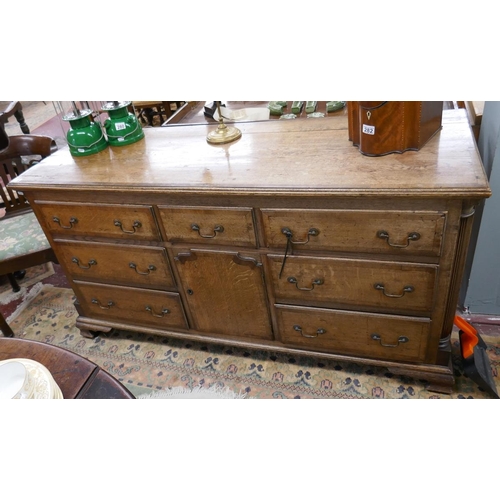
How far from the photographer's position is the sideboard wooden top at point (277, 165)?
1277mm

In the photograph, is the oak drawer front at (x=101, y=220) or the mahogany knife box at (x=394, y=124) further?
the oak drawer front at (x=101, y=220)

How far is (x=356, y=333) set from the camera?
1672 mm

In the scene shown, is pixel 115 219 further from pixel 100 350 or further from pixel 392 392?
pixel 392 392

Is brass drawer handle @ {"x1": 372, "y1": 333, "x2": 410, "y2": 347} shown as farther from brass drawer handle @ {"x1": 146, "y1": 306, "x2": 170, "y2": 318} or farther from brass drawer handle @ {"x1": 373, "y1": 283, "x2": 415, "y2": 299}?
brass drawer handle @ {"x1": 146, "y1": 306, "x2": 170, "y2": 318}

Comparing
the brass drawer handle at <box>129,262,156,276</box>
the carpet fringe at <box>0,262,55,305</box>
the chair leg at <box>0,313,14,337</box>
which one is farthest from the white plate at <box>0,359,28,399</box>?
the carpet fringe at <box>0,262,55,305</box>

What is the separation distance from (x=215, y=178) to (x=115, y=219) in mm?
478

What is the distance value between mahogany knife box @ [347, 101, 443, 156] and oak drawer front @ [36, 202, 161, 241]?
806mm

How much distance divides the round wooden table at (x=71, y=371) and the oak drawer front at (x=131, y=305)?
0.77 metres

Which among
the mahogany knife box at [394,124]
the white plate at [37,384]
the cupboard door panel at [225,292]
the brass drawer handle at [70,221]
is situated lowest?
the cupboard door panel at [225,292]

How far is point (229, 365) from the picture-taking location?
1.96 meters

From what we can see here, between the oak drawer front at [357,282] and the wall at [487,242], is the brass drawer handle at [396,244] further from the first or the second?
the wall at [487,242]

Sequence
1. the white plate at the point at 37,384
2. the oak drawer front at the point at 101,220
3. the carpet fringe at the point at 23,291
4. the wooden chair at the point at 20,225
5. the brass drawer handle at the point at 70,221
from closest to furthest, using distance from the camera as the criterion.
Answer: the white plate at the point at 37,384
the oak drawer front at the point at 101,220
the brass drawer handle at the point at 70,221
the wooden chair at the point at 20,225
the carpet fringe at the point at 23,291

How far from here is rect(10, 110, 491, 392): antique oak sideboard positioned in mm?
1326

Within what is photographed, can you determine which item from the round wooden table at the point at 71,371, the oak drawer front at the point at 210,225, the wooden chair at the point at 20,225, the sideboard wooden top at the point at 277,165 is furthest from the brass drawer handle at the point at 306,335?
the wooden chair at the point at 20,225
